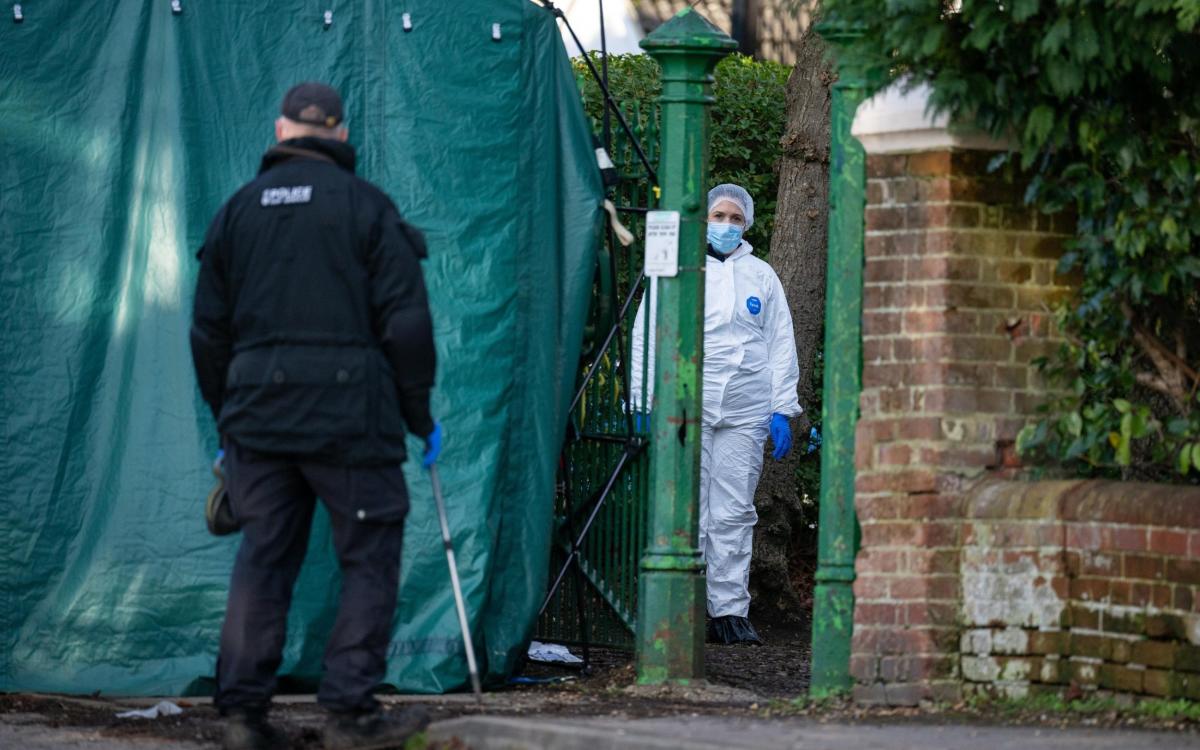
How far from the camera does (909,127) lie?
20.8ft

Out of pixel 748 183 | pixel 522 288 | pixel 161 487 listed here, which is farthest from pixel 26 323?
pixel 748 183

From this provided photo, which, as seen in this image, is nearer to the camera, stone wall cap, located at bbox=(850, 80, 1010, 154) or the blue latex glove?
stone wall cap, located at bbox=(850, 80, 1010, 154)

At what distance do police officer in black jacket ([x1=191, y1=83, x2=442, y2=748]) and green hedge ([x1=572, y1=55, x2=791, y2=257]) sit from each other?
5584 mm

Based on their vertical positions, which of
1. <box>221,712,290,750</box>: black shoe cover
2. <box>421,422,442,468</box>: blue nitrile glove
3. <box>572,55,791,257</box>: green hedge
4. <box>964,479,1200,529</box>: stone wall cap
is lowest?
<box>221,712,290,750</box>: black shoe cover

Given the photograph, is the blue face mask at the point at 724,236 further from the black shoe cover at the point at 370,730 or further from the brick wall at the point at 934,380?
the black shoe cover at the point at 370,730

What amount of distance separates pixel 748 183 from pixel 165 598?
5345 mm

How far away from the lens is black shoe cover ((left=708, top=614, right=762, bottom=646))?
9461 mm

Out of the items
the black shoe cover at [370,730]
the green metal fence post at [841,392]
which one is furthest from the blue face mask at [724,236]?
the black shoe cover at [370,730]

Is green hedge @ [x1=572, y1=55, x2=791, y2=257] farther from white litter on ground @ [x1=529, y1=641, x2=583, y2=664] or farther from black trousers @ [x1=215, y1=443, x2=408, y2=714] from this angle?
black trousers @ [x1=215, y1=443, x2=408, y2=714]

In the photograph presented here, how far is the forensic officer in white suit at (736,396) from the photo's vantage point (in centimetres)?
948

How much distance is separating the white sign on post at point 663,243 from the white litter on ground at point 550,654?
1.72 meters

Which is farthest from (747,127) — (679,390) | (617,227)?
(679,390)

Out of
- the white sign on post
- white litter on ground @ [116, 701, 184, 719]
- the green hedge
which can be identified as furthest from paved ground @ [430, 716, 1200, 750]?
the green hedge

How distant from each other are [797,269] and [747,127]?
1.15m
